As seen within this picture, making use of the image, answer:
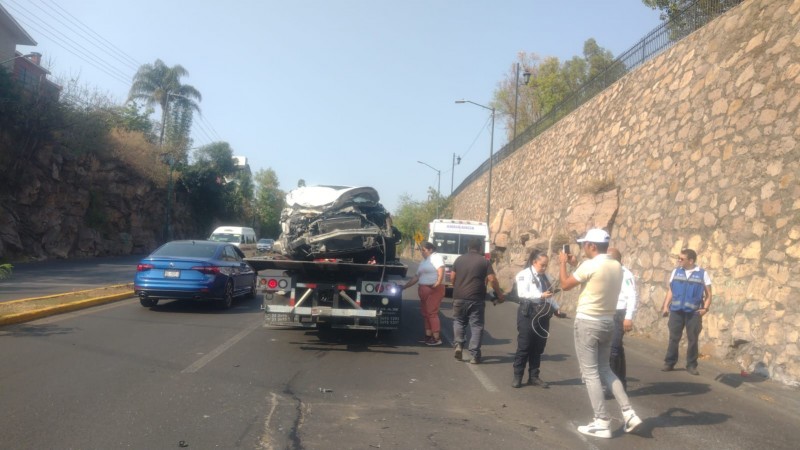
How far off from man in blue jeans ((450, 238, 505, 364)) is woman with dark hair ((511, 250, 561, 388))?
1.03 meters

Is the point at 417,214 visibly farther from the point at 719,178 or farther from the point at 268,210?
the point at 719,178

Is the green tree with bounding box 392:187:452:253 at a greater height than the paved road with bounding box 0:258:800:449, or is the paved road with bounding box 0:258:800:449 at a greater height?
the green tree with bounding box 392:187:452:253

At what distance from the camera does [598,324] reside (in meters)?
6.09

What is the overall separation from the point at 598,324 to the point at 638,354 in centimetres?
571

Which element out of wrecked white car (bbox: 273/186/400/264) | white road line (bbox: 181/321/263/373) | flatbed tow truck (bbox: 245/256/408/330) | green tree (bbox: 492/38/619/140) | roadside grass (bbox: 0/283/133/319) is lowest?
white road line (bbox: 181/321/263/373)

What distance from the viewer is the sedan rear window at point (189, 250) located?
Result: 13727 mm

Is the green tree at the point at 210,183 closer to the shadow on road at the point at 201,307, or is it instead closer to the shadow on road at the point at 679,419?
the shadow on road at the point at 201,307

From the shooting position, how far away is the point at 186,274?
12984mm

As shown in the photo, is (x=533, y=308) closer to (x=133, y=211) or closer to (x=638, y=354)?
(x=638, y=354)

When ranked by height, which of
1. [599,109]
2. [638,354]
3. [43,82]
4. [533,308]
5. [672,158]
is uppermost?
[43,82]

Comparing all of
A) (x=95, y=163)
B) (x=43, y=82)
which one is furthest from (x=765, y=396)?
(x=95, y=163)

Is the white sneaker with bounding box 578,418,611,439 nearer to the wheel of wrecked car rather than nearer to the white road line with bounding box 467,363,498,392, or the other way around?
the white road line with bounding box 467,363,498,392

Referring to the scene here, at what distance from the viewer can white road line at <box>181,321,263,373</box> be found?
799 centimetres

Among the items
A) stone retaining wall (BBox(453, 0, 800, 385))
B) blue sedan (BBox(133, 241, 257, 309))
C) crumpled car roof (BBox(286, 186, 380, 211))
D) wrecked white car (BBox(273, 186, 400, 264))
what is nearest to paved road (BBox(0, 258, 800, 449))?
stone retaining wall (BBox(453, 0, 800, 385))
